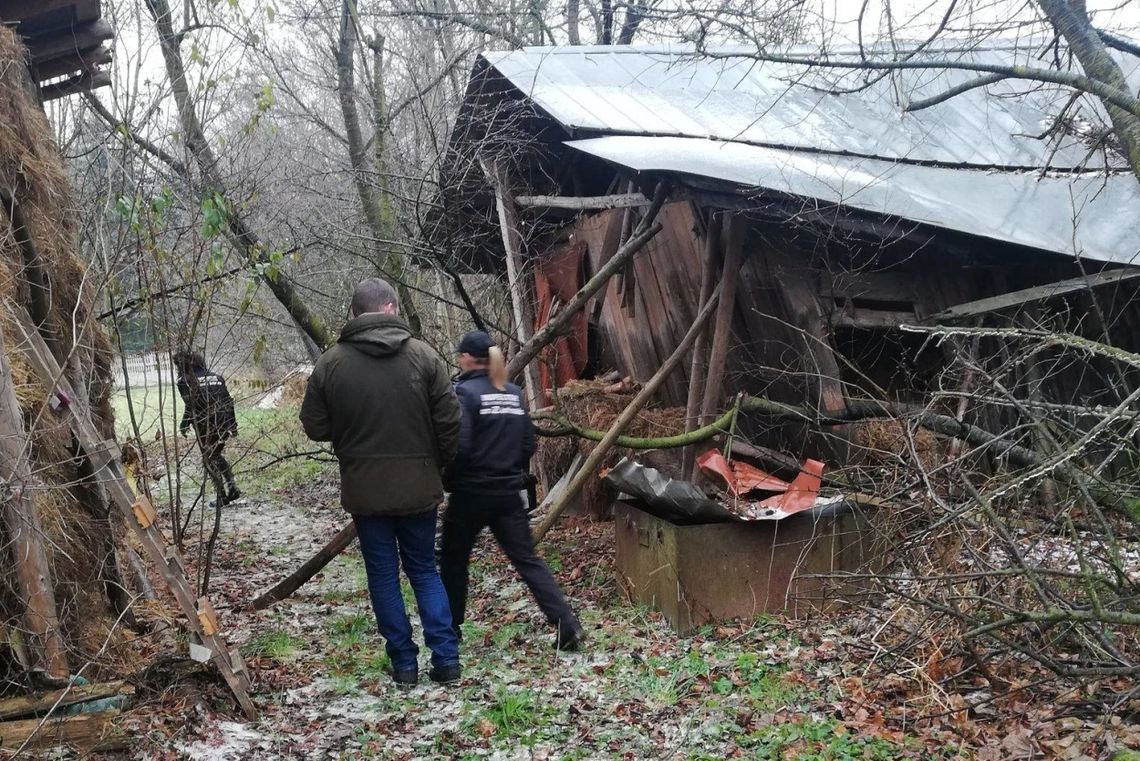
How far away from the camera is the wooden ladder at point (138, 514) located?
4305 millimetres

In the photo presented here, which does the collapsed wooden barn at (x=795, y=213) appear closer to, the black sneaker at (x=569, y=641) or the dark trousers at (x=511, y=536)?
the dark trousers at (x=511, y=536)

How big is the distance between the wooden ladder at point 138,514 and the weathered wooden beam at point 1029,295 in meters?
5.33

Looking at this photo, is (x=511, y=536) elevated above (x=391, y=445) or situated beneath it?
situated beneath

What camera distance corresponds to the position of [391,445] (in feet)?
15.6

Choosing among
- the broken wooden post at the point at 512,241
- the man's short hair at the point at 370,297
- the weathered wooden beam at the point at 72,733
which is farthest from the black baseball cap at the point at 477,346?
the broken wooden post at the point at 512,241

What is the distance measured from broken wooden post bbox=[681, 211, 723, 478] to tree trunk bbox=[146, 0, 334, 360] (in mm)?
3361

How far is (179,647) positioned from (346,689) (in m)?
0.90

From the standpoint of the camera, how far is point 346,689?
4902 millimetres

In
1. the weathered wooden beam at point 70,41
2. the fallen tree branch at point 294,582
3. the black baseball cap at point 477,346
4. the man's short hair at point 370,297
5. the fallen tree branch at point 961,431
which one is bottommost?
the fallen tree branch at point 294,582

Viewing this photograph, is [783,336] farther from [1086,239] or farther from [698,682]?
[698,682]

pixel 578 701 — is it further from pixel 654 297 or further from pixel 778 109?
pixel 778 109

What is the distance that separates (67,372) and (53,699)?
1806mm

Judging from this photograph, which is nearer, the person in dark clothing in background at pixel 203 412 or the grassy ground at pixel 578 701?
the grassy ground at pixel 578 701

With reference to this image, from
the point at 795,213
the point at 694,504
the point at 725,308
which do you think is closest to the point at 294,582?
the point at 694,504
